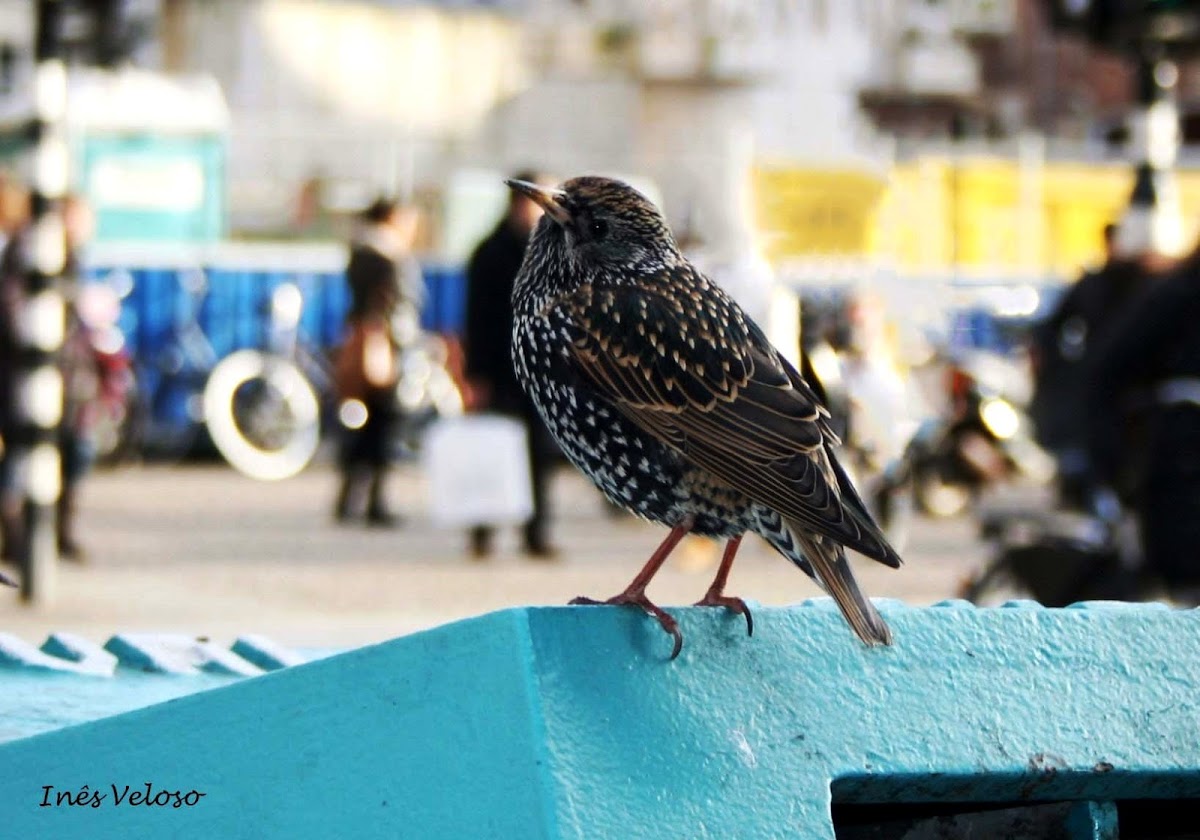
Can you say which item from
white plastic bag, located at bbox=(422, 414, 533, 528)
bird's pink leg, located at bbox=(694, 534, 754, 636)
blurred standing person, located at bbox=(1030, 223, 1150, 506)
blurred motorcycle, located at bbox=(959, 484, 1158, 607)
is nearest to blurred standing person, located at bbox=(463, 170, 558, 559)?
white plastic bag, located at bbox=(422, 414, 533, 528)

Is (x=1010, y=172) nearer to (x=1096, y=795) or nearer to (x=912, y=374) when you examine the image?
(x=912, y=374)

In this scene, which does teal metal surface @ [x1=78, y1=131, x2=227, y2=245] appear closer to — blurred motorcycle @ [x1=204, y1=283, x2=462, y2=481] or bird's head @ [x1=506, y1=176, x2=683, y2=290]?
blurred motorcycle @ [x1=204, y1=283, x2=462, y2=481]

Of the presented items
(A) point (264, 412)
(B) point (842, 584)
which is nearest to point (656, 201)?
(B) point (842, 584)

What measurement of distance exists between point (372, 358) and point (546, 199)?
13.1m

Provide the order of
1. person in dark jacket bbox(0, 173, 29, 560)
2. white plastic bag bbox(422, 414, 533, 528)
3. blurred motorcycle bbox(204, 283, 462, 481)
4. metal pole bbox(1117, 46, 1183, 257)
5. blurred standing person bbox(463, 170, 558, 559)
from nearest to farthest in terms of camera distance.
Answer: person in dark jacket bbox(0, 173, 29, 560)
metal pole bbox(1117, 46, 1183, 257)
blurred standing person bbox(463, 170, 558, 559)
white plastic bag bbox(422, 414, 533, 528)
blurred motorcycle bbox(204, 283, 462, 481)

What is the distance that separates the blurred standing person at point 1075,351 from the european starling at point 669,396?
4748 mm

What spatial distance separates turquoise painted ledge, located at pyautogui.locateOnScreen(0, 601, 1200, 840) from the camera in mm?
2910

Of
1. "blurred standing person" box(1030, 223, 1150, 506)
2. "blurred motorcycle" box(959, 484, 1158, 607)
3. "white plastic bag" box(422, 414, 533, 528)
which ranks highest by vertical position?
"blurred standing person" box(1030, 223, 1150, 506)

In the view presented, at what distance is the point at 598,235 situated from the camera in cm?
405

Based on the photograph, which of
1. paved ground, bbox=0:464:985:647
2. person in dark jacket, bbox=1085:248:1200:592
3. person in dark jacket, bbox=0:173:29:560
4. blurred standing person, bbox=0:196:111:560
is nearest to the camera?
person in dark jacket, bbox=1085:248:1200:592

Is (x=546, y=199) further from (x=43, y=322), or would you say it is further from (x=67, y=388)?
(x=67, y=388)

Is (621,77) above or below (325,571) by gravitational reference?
above

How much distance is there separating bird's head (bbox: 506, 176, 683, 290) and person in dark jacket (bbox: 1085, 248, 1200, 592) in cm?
419

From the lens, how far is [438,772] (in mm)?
2902
